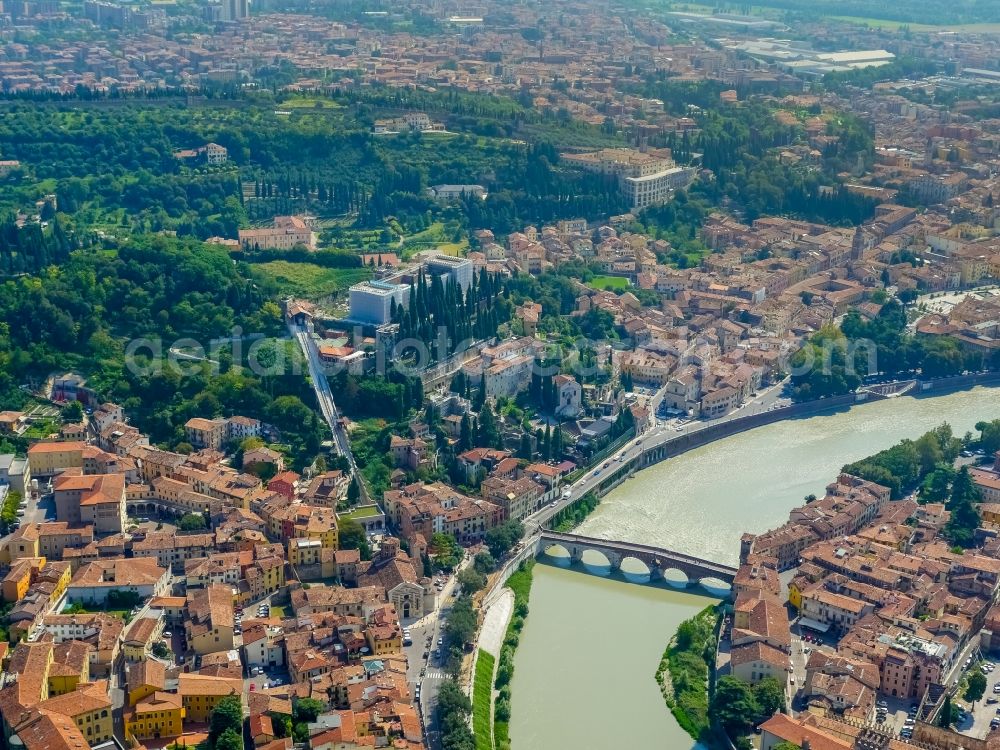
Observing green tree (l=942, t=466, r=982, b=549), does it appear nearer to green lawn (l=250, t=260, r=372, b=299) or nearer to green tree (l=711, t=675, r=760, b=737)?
green tree (l=711, t=675, r=760, b=737)

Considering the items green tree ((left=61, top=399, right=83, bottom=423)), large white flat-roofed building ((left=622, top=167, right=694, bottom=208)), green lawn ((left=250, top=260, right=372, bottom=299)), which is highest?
large white flat-roofed building ((left=622, top=167, right=694, bottom=208))

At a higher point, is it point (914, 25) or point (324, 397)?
point (914, 25)

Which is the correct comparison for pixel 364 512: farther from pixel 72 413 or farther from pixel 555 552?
pixel 72 413

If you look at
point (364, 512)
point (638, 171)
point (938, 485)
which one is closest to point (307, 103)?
point (638, 171)

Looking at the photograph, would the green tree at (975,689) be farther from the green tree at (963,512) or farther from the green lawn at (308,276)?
the green lawn at (308,276)

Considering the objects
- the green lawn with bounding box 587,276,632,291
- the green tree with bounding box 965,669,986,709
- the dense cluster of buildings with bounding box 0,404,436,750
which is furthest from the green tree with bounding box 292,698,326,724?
the green lawn with bounding box 587,276,632,291

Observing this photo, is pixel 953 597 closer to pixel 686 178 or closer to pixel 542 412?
pixel 542 412
